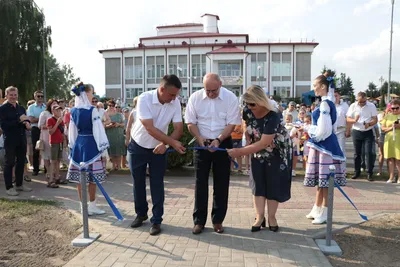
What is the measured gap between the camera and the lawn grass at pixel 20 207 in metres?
5.96

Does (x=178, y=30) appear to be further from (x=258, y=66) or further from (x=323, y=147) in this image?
(x=323, y=147)

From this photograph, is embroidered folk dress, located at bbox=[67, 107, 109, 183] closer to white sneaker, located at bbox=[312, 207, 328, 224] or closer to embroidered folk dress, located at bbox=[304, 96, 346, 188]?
embroidered folk dress, located at bbox=[304, 96, 346, 188]

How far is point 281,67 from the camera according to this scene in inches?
2313

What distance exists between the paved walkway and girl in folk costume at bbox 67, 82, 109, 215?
0.79m

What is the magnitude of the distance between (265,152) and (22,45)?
28.9 m

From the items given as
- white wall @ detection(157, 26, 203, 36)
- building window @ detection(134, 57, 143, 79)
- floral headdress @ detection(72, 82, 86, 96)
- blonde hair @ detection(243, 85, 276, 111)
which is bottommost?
blonde hair @ detection(243, 85, 276, 111)

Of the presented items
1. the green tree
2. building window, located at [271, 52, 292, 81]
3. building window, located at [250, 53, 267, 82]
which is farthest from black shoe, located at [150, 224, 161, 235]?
building window, located at [271, 52, 292, 81]

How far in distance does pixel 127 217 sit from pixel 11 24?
2688 cm

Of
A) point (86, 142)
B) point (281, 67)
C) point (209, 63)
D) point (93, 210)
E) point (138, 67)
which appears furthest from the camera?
point (138, 67)

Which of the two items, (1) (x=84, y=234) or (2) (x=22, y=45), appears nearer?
(1) (x=84, y=234)

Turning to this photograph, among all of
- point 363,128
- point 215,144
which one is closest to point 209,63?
point 363,128

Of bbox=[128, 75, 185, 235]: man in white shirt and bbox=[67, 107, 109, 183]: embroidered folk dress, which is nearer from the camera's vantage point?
bbox=[128, 75, 185, 235]: man in white shirt

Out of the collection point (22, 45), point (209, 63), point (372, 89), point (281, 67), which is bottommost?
point (22, 45)

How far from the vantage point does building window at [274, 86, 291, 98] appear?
58500 mm
